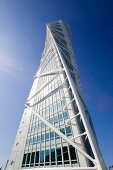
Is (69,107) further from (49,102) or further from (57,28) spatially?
(57,28)

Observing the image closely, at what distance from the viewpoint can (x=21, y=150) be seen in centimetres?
3603

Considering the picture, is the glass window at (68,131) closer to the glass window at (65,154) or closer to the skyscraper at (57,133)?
the skyscraper at (57,133)

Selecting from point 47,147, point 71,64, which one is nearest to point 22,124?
point 47,147

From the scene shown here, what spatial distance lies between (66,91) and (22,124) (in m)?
18.5

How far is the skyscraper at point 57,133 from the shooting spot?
24.1 m

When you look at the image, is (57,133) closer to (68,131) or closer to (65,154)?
(68,131)

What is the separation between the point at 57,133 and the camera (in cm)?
2916

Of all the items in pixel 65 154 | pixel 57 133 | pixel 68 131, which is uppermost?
pixel 68 131

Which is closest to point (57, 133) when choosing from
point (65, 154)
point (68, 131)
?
point (68, 131)

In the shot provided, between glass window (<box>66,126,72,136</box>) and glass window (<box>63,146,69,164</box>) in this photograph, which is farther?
glass window (<box>66,126,72,136</box>)

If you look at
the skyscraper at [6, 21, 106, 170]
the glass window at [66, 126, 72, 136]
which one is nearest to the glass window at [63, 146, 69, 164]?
the skyscraper at [6, 21, 106, 170]

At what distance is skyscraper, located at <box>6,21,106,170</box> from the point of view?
79.2 feet

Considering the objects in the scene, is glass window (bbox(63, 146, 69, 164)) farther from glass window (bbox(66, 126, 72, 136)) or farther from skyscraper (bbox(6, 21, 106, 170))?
glass window (bbox(66, 126, 72, 136))

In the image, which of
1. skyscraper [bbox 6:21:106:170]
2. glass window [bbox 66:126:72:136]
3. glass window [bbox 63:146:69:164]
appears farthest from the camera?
glass window [bbox 66:126:72:136]
